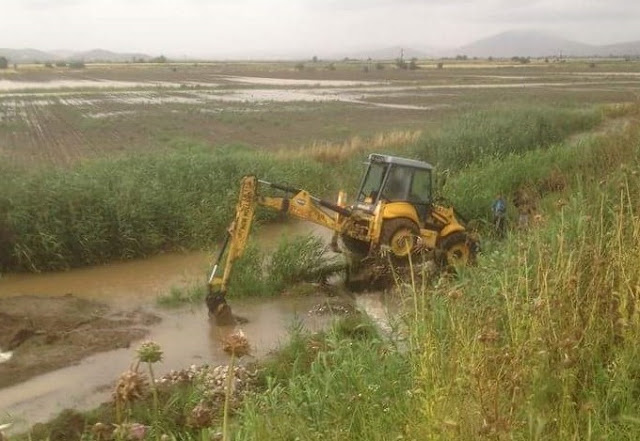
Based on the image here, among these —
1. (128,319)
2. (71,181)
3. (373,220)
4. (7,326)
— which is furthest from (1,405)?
(71,181)

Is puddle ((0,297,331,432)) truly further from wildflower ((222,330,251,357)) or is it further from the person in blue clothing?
wildflower ((222,330,251,357))

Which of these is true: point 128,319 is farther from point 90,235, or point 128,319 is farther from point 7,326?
point 90,235

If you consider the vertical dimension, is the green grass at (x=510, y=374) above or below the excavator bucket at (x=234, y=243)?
above

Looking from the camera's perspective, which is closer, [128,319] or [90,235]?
[128,319]

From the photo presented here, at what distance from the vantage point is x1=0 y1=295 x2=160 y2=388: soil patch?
812cm

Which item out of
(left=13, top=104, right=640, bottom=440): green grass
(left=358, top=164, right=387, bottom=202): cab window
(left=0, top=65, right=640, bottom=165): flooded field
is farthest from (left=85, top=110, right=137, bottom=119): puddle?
(left=13, top=104, right=640, bottom=440): green grass

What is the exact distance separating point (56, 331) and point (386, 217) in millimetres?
4928

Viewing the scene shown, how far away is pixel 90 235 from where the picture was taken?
491 inches

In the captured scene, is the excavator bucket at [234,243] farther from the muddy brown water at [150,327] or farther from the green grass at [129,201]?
the green grass at [129,201]

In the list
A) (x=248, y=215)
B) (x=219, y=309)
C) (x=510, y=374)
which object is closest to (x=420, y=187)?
(x=248, y=215)

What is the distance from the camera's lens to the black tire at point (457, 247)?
1062 cm

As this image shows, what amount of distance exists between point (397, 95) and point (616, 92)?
43.2 ft

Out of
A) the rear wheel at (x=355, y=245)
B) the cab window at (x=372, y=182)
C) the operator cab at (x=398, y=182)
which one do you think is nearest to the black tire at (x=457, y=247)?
the operator cab at (x=398, y=182)

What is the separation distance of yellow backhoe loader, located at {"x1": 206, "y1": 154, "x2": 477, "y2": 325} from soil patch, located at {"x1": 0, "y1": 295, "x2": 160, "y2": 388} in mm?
1378
